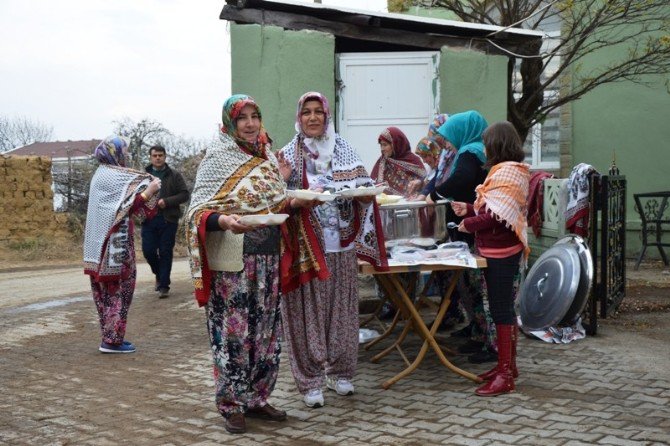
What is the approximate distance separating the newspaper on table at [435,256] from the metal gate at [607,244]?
1998mm

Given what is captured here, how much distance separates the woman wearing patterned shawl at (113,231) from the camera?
22.9 feet

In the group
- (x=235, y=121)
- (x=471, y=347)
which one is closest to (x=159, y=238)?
(x=471, y=347)

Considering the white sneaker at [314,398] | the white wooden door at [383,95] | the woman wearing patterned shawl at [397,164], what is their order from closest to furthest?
the white sneaker at [314,398] → the woman wearing patterned shawl at [397,164] → the white wooden door at [383,95]

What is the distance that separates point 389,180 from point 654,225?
22.8 ft

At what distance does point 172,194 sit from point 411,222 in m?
5.19

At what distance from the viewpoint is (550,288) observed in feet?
22.2

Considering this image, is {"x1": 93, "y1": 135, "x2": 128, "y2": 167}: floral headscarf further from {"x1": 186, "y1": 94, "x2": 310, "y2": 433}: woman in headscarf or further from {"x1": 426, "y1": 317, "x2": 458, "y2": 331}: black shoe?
{"x1": 426, "y1": 317, "x2": 458, "y2": 331}: black shoe

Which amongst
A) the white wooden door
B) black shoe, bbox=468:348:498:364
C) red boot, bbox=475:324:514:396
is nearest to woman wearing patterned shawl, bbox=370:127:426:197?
the white wooden door

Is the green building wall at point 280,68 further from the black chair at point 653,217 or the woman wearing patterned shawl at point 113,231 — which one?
the black chair at point 653,217

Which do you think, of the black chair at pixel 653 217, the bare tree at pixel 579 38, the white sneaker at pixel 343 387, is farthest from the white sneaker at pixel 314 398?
the black chair at pixel 653 217

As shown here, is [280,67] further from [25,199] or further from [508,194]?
[25,199]

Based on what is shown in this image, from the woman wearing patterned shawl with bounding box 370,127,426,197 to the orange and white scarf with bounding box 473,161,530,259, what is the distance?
86.4 inches

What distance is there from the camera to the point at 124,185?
23.1 feet

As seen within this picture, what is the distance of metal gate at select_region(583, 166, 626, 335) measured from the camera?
23.1 ft
